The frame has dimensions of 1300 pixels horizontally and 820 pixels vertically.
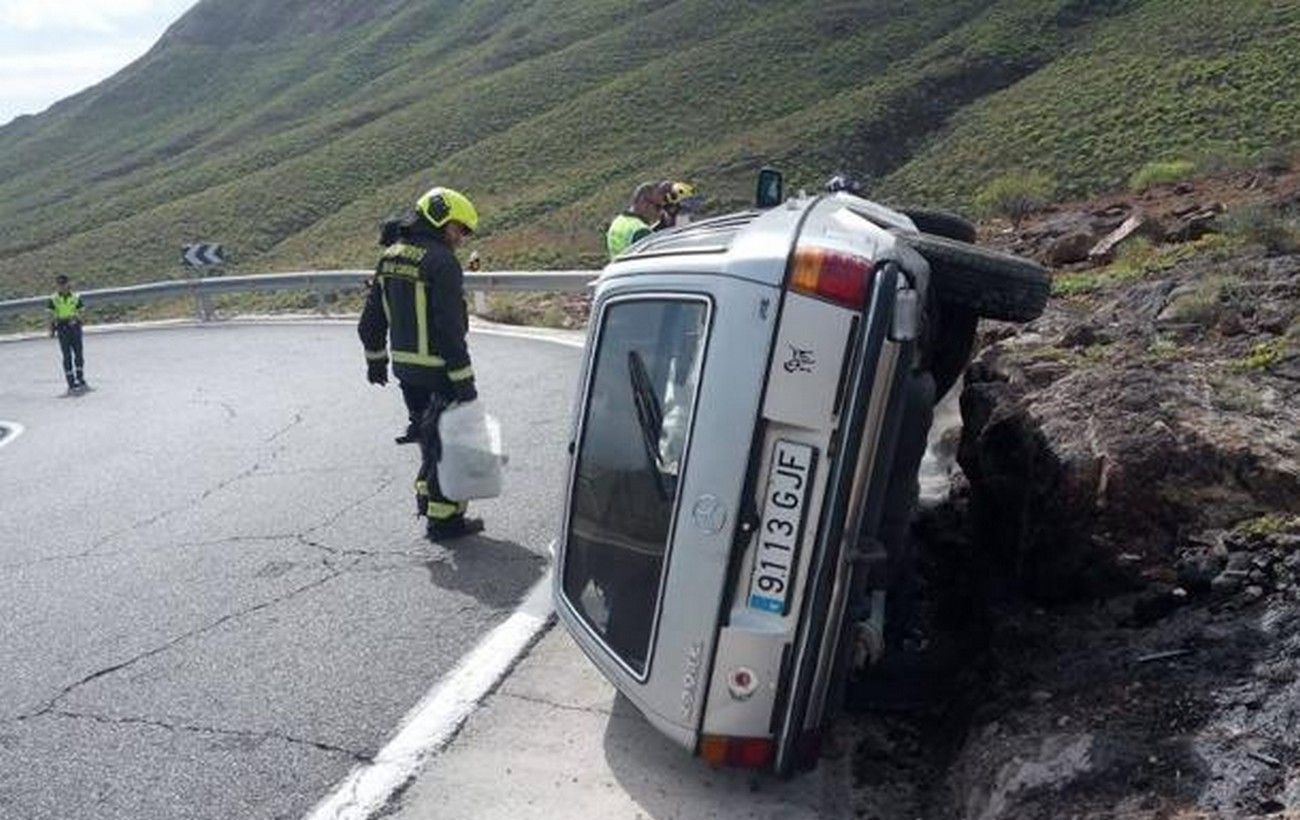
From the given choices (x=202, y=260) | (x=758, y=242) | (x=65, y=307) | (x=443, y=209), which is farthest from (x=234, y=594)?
(x=202, y=260)

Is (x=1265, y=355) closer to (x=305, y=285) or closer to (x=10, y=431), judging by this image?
(x=10, y=431)

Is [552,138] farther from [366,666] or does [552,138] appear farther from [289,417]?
[366,666]

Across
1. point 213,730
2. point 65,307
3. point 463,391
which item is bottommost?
point 65,307

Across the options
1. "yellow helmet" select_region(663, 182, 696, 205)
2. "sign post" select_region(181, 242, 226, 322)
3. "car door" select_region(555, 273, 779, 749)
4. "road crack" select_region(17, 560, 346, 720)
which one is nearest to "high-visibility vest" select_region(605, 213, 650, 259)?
"yellow helmet" select_region(663, 182, 696, 205)

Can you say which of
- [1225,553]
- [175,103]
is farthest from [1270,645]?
[175,103]

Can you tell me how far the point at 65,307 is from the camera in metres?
17.0

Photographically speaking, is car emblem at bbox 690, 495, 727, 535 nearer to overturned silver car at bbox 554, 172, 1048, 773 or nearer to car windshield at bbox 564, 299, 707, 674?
overturned silver car at bbox 554, 172, 1048, 773

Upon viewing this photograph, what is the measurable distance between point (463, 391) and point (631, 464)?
2720mm

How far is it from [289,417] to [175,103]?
393 feet

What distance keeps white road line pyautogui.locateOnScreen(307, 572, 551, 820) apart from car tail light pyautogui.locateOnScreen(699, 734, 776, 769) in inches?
41.0

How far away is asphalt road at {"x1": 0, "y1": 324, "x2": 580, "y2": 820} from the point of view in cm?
429

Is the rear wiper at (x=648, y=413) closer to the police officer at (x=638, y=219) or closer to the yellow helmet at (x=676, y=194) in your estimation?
the police officer at (x=638, y=219)

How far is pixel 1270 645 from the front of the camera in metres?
3.41

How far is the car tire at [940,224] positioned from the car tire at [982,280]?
5.55 ft
